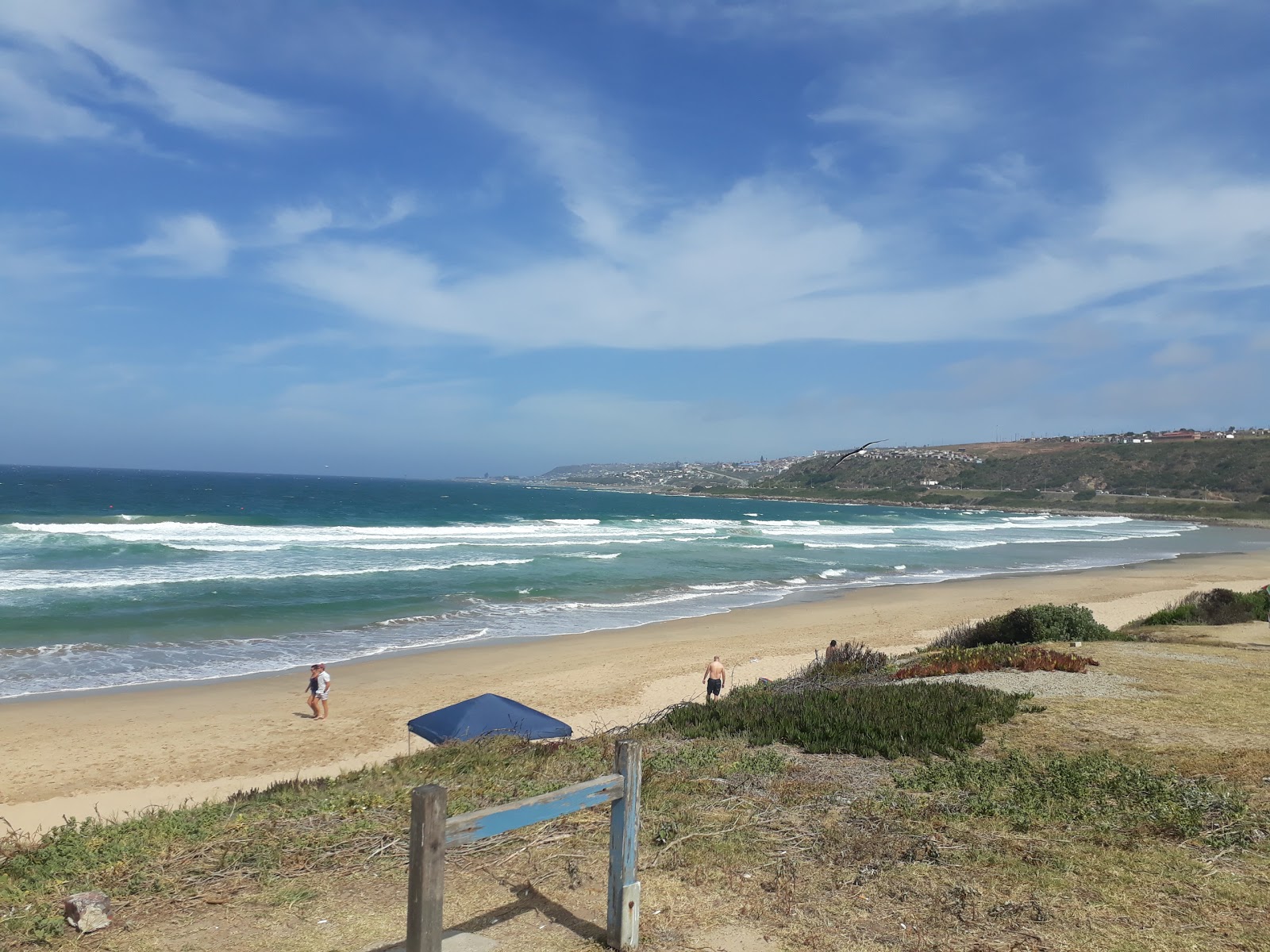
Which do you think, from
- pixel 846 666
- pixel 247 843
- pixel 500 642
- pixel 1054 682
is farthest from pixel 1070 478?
pixel 247 843

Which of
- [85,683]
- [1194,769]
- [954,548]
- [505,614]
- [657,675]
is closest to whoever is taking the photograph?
[1194,769]

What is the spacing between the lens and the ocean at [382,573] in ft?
66.2

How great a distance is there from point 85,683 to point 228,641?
422 cm

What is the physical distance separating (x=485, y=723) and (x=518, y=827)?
701cm

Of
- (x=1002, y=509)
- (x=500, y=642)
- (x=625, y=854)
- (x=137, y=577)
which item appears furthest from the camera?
(x=1002, y=509)

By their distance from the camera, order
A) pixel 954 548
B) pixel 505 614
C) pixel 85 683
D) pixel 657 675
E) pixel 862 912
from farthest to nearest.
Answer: pixel 954 548, pixel 505 614, pixel 657 675, pixel 85 683, pixel 862 912

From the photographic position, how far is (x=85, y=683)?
53.9ft

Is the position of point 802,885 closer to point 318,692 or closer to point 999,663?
point 999,663

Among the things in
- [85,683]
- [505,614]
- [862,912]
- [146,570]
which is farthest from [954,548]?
[862,912]

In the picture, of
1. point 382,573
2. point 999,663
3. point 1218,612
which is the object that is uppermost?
point 999,663

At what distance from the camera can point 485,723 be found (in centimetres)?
1060

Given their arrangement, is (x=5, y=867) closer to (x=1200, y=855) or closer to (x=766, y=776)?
(x=766, y=776)

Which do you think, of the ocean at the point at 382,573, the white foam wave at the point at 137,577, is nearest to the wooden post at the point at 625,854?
the ocean at the point at 382,573

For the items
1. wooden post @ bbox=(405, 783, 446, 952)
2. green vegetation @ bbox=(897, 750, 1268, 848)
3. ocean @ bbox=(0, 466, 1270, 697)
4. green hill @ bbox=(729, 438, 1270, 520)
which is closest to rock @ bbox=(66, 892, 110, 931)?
wooden post @ bbox=(405, 783, 446, 952)
